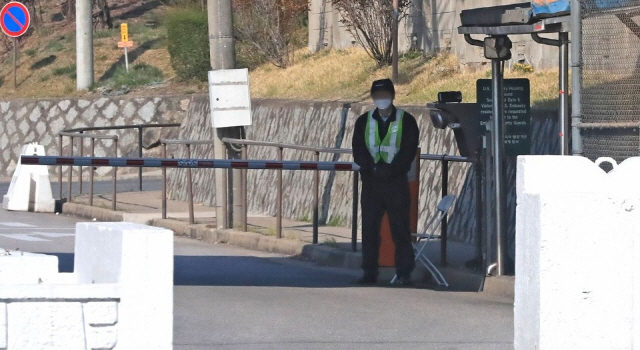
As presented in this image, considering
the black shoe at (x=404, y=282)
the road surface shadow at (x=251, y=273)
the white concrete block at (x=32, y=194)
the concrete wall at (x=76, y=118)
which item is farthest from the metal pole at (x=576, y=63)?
the concrete wall at (x=76, y=118)

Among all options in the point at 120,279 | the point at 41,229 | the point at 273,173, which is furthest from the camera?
the point at 273,173

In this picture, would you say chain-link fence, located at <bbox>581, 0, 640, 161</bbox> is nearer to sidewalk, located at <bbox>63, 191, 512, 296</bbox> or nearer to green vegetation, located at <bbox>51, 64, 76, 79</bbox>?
sidewalk, located at <bbox>63, 191, 512, 296</bbox>

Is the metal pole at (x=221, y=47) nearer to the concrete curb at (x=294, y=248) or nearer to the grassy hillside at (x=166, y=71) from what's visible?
the concrete curb at (x=294, y=248)

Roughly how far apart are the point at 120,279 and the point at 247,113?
9673 millimetres

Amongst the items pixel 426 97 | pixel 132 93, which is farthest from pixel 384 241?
pixel 132 93

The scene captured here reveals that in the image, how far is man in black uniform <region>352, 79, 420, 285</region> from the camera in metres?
10.5

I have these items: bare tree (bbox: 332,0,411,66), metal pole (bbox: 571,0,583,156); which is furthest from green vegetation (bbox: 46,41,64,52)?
metal pole (bbox: 571,0,583,156)

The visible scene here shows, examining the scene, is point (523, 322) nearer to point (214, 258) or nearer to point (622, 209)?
point (622, 209)

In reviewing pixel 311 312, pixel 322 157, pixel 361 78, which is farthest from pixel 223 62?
pixel 311 312

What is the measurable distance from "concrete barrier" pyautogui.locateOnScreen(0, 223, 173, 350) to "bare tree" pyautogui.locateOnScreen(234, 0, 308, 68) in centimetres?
1841

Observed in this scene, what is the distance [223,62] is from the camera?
14.5 meters

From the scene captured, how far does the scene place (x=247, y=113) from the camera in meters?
14.5

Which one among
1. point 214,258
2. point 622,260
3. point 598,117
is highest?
point 598,117

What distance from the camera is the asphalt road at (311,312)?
7.97 metres
